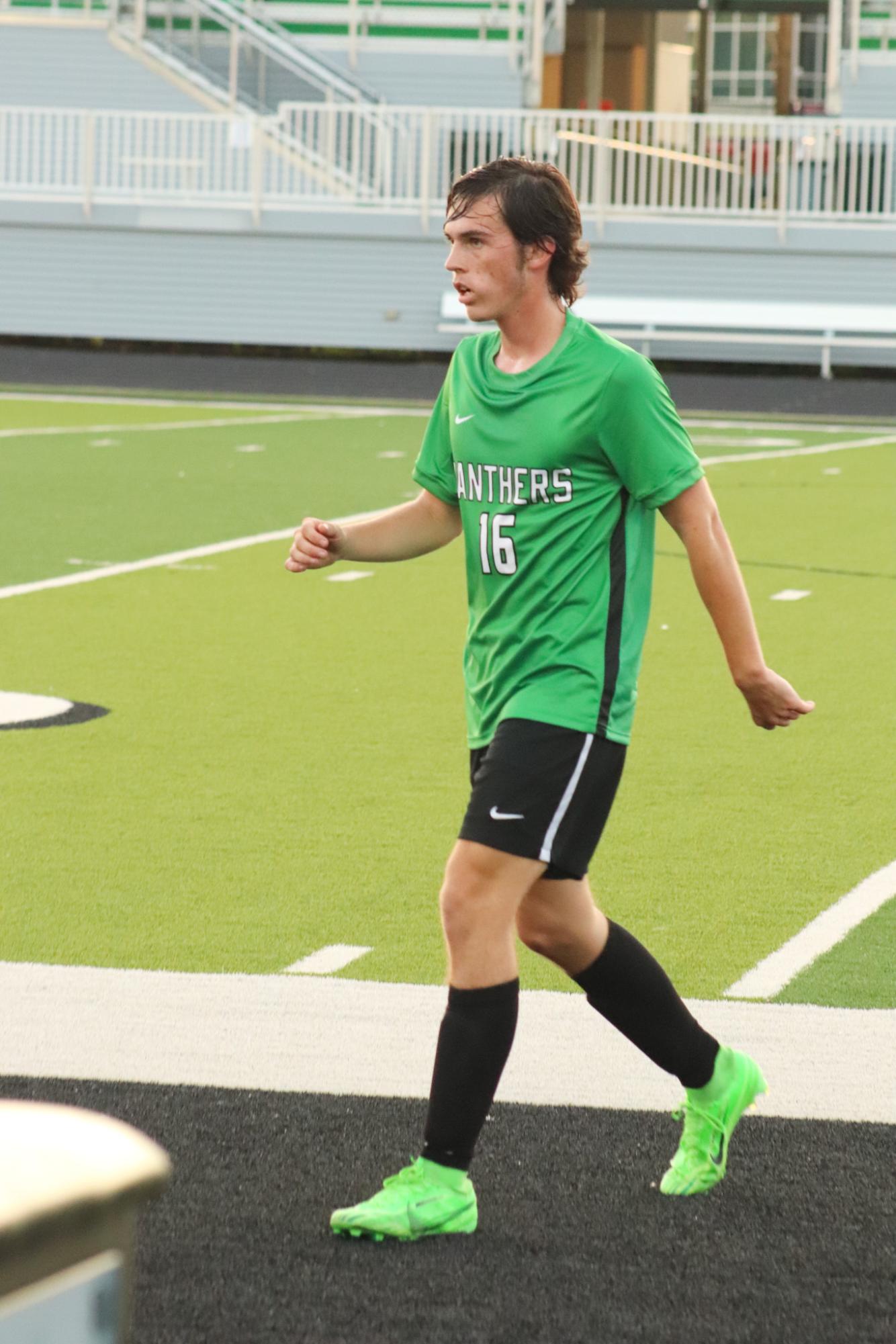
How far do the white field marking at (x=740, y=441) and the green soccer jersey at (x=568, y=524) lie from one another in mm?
17094

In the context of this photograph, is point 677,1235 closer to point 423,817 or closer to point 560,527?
point 560,527

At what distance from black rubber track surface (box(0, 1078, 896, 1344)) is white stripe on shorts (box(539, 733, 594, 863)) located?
0.65 m

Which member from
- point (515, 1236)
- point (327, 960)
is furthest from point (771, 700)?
Result: point (327, 960)

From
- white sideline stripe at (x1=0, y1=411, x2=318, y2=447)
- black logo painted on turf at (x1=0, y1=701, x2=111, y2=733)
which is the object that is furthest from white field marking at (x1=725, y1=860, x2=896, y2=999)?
white sideline stripe at (x1=0, y1=411, x2=318, y2=447)

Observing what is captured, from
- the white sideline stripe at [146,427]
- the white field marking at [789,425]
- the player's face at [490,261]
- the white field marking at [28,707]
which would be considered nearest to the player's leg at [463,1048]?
the player's face at [490,261]

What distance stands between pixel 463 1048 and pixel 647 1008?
0.42 meters

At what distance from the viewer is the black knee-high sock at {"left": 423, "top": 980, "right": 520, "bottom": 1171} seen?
12.4ft

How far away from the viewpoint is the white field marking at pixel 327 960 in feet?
17.3

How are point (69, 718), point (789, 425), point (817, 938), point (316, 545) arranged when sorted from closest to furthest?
1. point (316, 545)
2. point (817, 938)
3. point (69, 718)
4. point (789, 425)

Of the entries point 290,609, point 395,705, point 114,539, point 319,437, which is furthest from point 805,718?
point 319,437

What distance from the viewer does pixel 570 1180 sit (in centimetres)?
402

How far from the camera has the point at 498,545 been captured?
390 cm

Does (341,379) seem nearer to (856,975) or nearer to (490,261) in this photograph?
(856,975)

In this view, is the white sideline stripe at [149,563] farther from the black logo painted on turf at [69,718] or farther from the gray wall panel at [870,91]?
the gray wall panel at [870,91]
